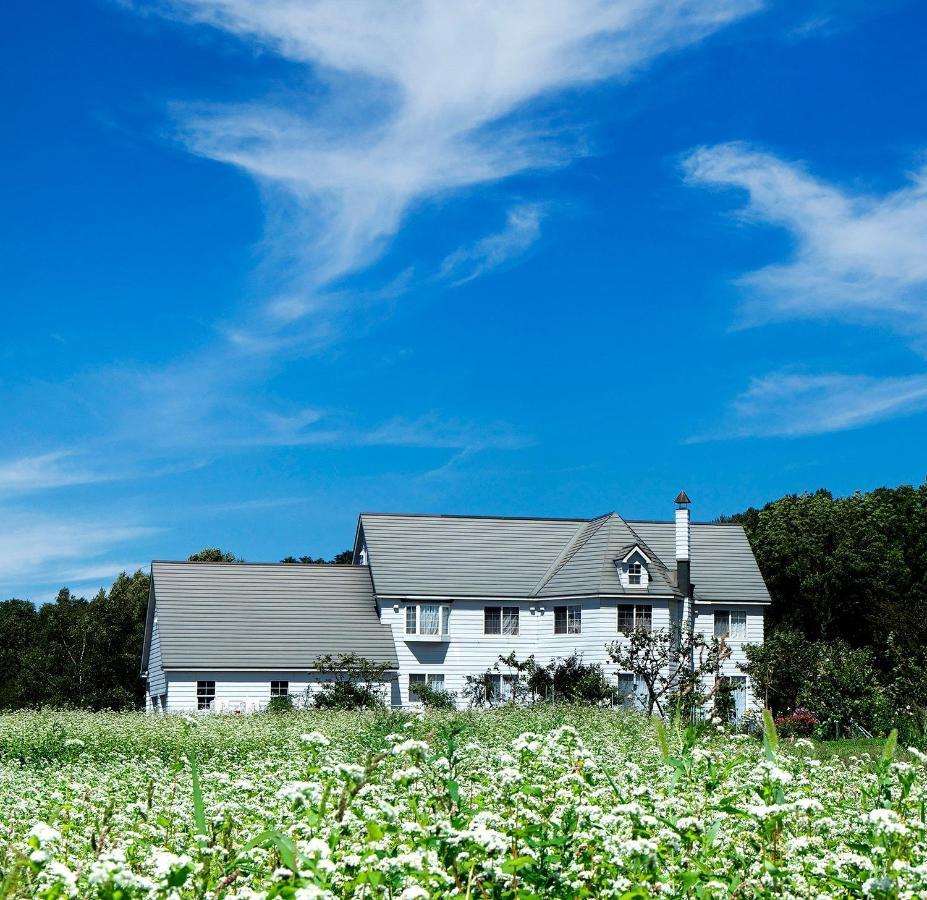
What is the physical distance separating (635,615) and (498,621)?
6.81m

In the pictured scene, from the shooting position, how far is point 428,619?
51.4 metres

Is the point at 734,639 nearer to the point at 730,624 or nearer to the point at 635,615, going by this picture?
the point at 730,624

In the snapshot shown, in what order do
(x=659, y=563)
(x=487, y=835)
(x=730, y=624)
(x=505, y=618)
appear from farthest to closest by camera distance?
(x=730, y=624) < (x=505, y=618) < (x=659, y=563) < (x=487, y=835)

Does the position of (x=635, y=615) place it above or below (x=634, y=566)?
below

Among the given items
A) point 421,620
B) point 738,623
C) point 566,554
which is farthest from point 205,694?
point 738,623

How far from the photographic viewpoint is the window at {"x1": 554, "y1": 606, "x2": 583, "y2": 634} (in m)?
50.7

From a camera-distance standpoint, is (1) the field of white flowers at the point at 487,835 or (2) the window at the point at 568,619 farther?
(2) the window at the point at 568,619

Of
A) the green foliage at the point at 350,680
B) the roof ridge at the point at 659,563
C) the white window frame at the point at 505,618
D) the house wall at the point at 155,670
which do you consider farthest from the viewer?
the white window frame at the point at 505,618

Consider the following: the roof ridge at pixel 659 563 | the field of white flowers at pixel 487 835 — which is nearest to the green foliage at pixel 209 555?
the roof ridge at pixel 659 563

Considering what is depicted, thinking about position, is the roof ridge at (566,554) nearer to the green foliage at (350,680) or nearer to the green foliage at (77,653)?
the green foliage at (350,680)

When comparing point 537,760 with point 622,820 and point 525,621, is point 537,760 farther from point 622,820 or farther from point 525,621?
point 525,621

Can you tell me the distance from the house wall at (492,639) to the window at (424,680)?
160 mm

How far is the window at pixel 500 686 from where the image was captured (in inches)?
1954

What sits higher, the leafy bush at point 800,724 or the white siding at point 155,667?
the white siding at point 155,667
